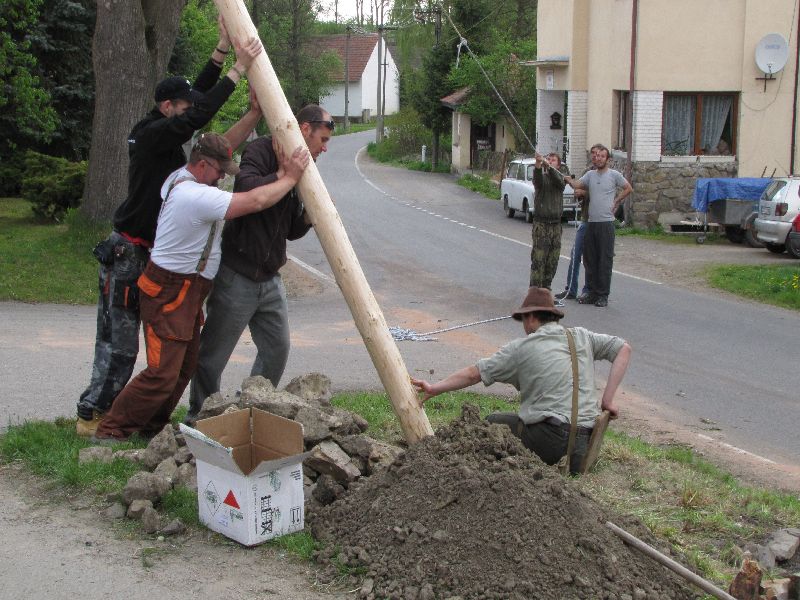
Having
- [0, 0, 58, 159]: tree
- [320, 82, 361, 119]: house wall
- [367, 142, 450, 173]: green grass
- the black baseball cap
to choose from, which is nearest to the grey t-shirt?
the black baseball cap

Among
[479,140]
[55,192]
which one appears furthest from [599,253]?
[479,140]

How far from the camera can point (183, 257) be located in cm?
662

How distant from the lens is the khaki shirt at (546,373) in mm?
6418

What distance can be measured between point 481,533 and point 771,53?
22.5m

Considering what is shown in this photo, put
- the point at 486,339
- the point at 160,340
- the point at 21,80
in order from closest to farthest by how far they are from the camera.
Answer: the point at 160,340 → the point at 486,339 → the point at 21,80

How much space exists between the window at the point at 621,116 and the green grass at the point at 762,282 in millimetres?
8991

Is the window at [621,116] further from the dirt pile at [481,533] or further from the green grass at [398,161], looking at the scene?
the dirt pile at [481,533]

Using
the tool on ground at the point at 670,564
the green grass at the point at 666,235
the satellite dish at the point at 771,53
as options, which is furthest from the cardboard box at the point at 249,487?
the satellite dish at the point at 771,53

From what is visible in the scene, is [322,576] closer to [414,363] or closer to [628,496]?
[628,496]

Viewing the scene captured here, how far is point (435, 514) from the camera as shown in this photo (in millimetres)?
5258

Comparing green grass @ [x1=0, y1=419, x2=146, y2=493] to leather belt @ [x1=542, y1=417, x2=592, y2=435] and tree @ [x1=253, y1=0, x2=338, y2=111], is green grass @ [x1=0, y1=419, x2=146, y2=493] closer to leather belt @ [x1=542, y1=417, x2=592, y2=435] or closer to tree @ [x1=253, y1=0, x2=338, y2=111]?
leather belt @ [x1=542, y1=417, x2=592, y2=435]

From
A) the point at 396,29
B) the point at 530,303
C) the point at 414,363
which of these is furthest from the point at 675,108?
the point at 396,29

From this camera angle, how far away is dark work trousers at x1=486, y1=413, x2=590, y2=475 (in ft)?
21.2

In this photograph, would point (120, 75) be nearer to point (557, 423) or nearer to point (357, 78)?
point (557, 423)
